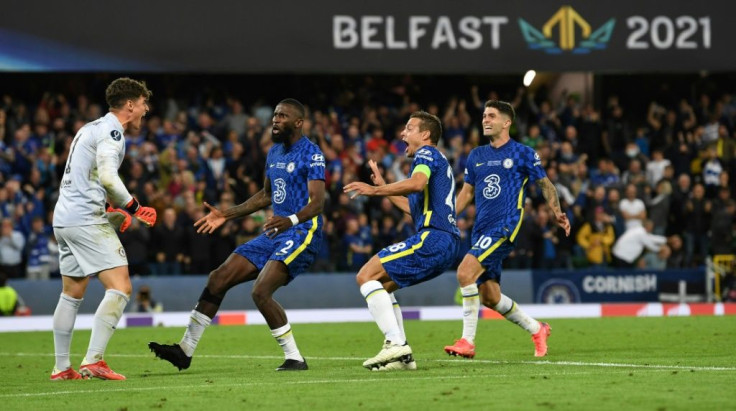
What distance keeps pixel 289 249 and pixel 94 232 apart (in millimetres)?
1702

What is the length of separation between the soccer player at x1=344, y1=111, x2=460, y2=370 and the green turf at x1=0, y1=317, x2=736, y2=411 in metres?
0.35

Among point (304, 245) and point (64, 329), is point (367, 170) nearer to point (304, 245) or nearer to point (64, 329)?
point (304, 245)

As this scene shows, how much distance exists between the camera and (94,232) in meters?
11.1

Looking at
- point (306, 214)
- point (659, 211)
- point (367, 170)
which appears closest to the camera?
point (306, 214)

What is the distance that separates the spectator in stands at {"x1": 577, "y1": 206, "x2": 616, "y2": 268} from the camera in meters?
25.3

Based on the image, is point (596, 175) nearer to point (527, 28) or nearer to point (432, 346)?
point (527, 28)

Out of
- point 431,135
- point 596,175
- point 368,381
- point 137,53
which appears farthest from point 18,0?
point 368,381

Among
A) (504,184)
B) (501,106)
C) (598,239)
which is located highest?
(501,106)

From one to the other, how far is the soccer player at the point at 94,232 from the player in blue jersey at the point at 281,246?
1.86 ft

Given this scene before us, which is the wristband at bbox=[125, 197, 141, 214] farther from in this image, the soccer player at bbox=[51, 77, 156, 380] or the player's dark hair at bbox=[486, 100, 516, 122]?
the player's dark hair at bbox=[486, 100, 516, 122]

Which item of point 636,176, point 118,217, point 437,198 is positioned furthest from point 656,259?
point 118,217

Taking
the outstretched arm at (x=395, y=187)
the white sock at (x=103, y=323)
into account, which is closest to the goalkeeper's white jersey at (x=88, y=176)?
the white sock at (x=103, y=323)

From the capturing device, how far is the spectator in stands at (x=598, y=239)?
83.1 ft

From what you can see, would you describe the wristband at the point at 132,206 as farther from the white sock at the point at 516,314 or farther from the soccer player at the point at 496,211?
the white sock at the point at 516,314
